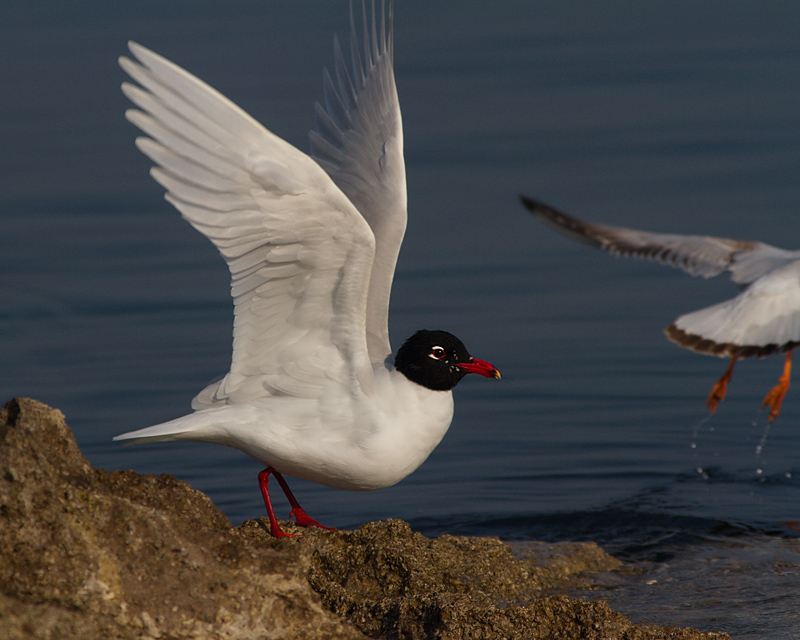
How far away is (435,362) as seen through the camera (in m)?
5.79

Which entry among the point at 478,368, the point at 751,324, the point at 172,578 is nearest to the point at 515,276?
the point at 751,324

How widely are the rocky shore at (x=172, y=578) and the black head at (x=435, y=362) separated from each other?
101cm

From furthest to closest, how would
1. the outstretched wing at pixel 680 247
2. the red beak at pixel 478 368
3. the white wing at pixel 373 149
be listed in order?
the outstretched wing at pixel 680 247, the white wing at pixel 373 149, the red beak at pixel 478 368

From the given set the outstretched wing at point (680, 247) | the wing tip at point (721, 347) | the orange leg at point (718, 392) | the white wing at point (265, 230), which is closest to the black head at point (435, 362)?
the white wing at point (265, 230)

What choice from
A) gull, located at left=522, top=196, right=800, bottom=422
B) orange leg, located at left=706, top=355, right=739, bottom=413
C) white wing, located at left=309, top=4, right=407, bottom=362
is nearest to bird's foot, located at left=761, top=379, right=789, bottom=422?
gull, located at left=522, top=196, right=800, bottom=422

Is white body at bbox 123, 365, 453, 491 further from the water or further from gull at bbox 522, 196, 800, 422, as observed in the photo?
gull at bbox 522, 196, 800, 422

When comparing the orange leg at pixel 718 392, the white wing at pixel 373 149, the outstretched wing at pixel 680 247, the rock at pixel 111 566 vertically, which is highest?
the white wing at pixel 373 149

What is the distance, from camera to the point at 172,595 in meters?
3.68

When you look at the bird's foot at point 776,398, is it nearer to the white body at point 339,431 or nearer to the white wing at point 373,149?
the white wing at point 373,149

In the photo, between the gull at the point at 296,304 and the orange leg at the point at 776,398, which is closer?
the gull at the point at 296,304

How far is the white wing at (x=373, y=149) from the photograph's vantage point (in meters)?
6.42

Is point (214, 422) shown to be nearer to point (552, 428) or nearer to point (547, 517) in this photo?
point (547, 517)

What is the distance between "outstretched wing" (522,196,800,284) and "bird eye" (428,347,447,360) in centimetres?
406

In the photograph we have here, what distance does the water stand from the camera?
750 centimetres
